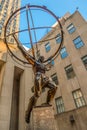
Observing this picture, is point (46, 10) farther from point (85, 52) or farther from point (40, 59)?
point (85, 52)

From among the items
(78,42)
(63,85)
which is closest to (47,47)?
(78,42)

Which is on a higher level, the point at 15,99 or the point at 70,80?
the point at 70,80

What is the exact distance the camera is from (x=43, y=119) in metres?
4.43

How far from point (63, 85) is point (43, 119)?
9.98 metres

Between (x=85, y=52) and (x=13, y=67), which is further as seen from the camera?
(x=85, y=52)

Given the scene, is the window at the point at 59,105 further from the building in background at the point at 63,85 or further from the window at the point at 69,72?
the window at the point at 69,72

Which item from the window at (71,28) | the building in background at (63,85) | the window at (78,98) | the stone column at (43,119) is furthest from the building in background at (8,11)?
the stone column at (43,119)

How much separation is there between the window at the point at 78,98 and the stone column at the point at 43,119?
313 inches

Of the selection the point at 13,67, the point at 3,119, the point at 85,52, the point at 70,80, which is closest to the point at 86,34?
the point at 85,52

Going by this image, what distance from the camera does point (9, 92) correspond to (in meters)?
9.41

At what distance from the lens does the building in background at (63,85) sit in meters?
9.41

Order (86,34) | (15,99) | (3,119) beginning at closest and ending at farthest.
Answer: (3,119), (15,99), (86,34)

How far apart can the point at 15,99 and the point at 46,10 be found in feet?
25.9

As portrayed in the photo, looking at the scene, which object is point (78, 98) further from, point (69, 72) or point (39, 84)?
point (39, 84)
